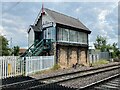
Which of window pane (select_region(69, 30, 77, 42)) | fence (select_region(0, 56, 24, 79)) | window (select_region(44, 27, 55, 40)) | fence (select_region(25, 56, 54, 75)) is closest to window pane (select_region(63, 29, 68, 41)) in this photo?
window pane (select_region(69, 30, 77, 42))

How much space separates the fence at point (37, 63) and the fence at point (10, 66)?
0.65 metres

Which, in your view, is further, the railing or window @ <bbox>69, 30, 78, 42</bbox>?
window @ <bbox>69, 30, 78, 42</bbox>

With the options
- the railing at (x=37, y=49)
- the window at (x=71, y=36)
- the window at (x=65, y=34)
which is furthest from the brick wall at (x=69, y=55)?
the railing at (x=37, y=49)

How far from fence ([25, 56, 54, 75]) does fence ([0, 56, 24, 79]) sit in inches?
25.4

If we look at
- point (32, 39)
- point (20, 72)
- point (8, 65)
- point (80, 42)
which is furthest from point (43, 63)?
point (80, 42)

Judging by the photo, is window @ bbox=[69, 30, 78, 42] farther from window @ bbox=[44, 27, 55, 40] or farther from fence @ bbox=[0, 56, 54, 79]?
fence @ bbox=[0, 56, 54, 79]

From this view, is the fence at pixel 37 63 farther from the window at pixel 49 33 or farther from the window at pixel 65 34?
the window at pixel 65 34

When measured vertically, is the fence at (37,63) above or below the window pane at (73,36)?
below

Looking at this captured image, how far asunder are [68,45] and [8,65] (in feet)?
39.7

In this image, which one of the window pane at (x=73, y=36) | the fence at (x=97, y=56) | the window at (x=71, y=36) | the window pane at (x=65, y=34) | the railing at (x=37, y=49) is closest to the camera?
the railing at (x=37, y=49)

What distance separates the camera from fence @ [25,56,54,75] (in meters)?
17.0

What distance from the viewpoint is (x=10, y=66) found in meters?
15.4

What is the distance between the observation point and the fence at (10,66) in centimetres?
1450

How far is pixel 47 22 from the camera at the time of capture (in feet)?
84.6
